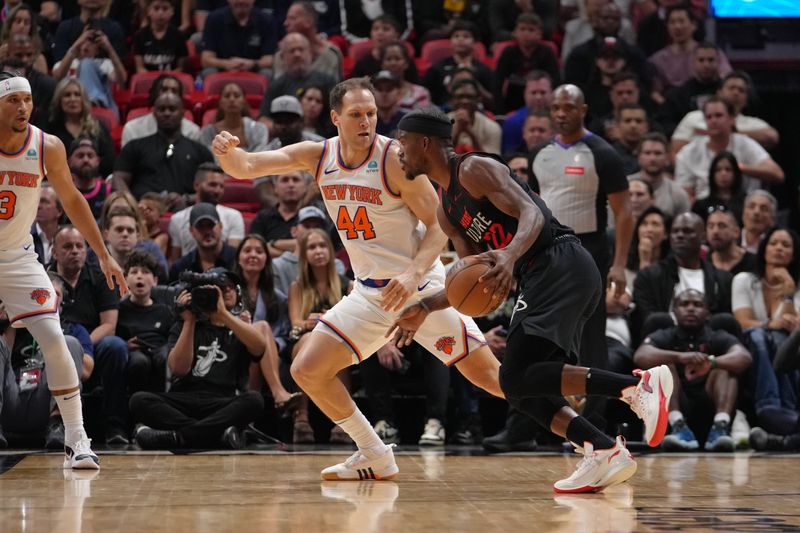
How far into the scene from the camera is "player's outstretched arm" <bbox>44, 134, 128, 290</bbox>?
645 centimetres

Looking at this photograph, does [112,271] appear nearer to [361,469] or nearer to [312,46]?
[361,469]

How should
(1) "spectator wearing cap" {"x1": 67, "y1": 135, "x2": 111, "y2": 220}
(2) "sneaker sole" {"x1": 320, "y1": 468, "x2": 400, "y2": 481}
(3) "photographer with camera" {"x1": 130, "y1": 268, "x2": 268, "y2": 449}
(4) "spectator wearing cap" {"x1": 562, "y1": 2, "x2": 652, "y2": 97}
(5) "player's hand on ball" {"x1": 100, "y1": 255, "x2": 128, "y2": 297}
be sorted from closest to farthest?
(2) "sneaker sole" {"x1": 320, "y1": 468, "x2": 400, "y2": 481} → (5) "player's hand on ball" {"x1": 100, "y1": 255, "x2": 128, "y2": 297} → (3) "photographer with camera" {"x1": 130, "y1": 268, "x2": 268, "y2": 449} → (1) "spectator wearing cap" {"x1": 67, "y1": 135, "x2": 111, "y2": 220} → (4) "spectator wearing cap" {"x1": 562, "y1": 2, "x2": 652, "y2": 97}

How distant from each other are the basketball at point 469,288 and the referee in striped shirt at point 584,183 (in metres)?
2.58

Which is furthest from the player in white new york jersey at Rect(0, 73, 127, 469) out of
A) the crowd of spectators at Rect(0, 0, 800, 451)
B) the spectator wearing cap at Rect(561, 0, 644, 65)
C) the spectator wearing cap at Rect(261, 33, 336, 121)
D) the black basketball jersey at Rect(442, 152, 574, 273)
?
the spectator wearing cap at Rect(561, 0, 644, 65)

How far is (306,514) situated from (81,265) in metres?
4.39

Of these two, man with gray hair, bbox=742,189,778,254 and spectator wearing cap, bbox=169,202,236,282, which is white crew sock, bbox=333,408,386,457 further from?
man with gray hair, bbox=742,189,778,254

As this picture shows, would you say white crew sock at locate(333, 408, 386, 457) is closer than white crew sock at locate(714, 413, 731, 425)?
Yes

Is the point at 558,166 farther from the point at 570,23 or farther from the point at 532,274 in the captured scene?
the point at 570,23

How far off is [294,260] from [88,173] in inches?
77.5

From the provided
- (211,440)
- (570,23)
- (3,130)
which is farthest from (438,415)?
(570,23)

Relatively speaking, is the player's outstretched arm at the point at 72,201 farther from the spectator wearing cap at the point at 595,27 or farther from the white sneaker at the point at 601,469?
the spectator wearing cap at the point at 595,27

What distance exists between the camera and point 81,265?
844cm

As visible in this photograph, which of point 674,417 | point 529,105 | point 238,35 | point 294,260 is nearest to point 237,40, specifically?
point 238,35

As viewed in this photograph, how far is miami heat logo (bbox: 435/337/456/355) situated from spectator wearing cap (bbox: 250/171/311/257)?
3.97m
